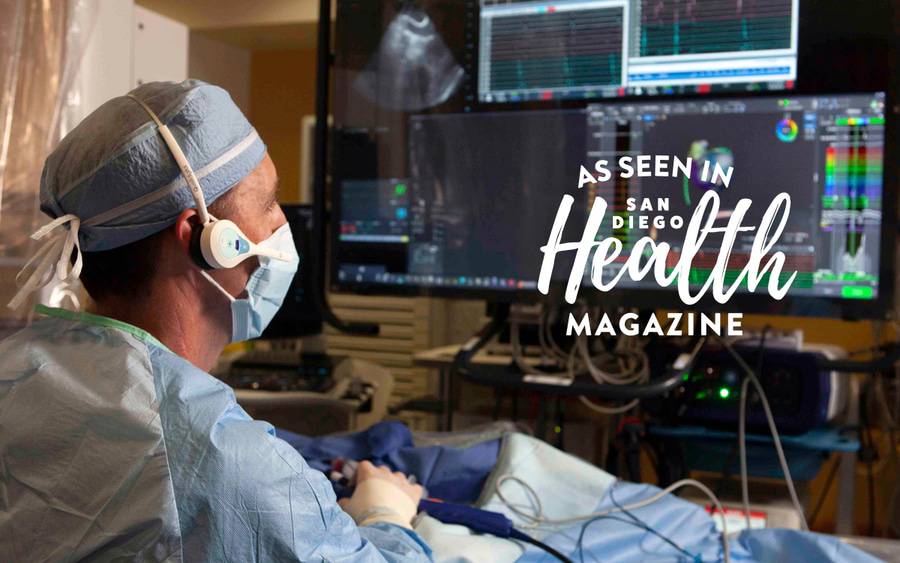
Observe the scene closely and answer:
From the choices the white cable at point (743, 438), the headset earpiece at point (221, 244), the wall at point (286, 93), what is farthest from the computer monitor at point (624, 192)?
the wall at point (286, 93)

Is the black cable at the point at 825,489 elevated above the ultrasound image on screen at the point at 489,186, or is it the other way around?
the ultrasound image on screen at the point at 489,186

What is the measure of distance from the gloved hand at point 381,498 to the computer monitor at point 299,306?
52.0 inches

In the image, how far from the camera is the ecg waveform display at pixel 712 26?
1.39 meters

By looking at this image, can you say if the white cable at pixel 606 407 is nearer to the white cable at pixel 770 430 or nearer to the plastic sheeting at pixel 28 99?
the white cable at pixel 770 430

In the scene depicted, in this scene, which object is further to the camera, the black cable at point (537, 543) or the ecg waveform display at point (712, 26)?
the ecg waveform display at point (712, 26)

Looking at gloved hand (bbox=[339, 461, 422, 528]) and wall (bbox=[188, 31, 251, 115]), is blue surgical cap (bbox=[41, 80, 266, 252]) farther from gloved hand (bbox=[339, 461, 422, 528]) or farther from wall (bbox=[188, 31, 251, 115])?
wall (bbox=[188, 31, 251, 115])

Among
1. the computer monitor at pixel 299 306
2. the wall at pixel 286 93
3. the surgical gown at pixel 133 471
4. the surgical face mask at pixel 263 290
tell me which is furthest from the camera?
the wall at pixel 286 93

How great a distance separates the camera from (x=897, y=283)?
1.37m

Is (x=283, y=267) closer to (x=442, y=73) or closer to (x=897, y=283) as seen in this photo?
(x=442, y=73)

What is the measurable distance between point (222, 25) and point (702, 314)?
327 centimetres

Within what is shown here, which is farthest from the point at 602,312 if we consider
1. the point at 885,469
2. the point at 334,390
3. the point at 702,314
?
the point at 334,390

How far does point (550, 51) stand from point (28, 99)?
0.88 metres

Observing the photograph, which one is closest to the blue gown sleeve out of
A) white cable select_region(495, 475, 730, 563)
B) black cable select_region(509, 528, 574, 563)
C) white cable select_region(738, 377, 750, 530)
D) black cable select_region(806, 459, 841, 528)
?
black cable select_region(509, 528, 574, 563)

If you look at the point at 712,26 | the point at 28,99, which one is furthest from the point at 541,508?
the point at 28,99
